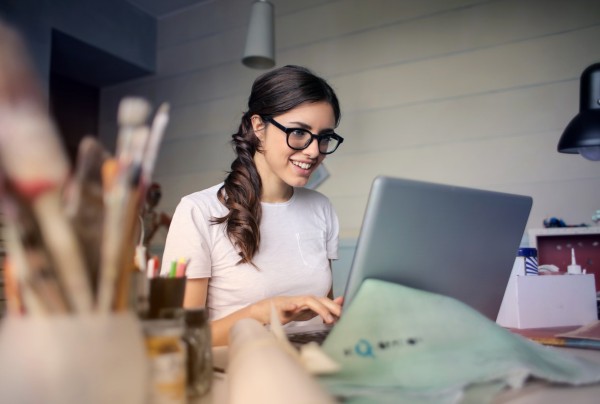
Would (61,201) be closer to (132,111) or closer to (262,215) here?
(132,111)

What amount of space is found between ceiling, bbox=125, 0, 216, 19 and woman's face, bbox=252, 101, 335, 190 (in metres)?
2.36

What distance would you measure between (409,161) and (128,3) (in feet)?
7.60

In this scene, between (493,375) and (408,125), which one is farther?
(408,125)

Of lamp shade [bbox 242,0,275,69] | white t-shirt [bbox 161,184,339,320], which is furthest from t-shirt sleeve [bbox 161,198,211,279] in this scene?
lamp shade [bbox 242,0,275,69]

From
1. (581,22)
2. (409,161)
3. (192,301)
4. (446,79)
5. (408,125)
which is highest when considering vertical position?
(581,22)

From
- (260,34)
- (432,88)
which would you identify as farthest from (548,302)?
(260,34)

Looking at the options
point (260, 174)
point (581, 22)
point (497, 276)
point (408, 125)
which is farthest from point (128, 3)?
point (497, 276)

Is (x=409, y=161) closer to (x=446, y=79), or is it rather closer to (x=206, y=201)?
(x=446, y=79)

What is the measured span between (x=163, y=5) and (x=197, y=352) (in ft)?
11.5

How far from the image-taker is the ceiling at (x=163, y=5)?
11.4 ft

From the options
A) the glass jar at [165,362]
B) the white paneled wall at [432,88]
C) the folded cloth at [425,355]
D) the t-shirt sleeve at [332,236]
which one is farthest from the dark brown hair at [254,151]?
the white paneled wall at [432,88]

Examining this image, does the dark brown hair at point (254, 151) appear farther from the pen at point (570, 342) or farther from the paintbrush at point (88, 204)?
the paintbrush at point (88, 204)

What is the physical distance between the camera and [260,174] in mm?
1595

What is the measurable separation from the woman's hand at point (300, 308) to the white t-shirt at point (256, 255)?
364 mm
